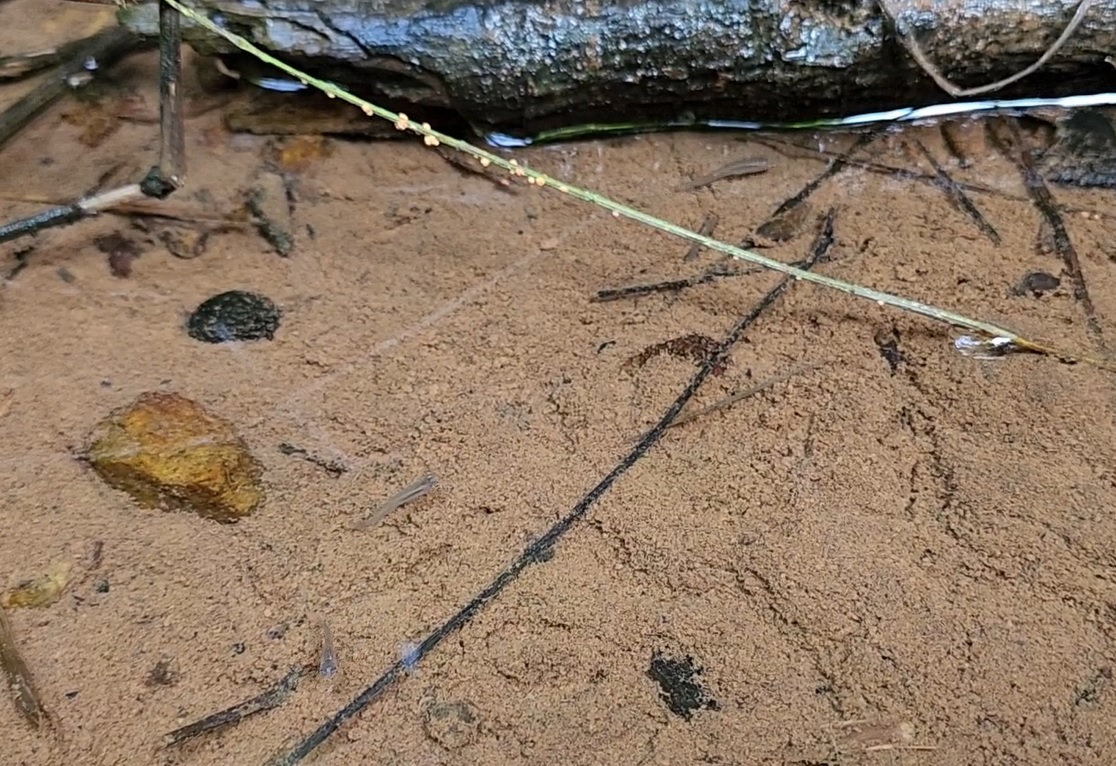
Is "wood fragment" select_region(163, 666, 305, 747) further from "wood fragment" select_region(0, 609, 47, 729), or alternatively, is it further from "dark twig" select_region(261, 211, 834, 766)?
"wood fragment" select_region(0, 609, 47, 729)

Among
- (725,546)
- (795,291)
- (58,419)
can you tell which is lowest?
(58,419)

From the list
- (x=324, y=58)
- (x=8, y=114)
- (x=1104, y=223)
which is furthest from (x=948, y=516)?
(x=8, y=114)

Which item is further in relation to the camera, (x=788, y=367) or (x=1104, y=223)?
(x=1104, y=223)

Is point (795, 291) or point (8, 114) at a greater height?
point (795, 291)

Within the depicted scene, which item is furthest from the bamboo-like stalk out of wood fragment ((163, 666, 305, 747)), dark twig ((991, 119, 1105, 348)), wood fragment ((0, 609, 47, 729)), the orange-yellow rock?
wood fragment ((0, 609, 47, 729))

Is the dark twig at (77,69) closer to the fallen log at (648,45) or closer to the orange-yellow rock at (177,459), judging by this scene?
the fallen log at (648,45)

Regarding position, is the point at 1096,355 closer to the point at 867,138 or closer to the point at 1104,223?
the point at 1104,223

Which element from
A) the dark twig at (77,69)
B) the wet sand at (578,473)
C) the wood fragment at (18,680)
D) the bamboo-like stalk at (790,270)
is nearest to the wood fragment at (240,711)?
the wet sand at (578,473)

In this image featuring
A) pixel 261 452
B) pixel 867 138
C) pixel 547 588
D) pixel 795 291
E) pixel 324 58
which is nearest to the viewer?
pixel 547 588
